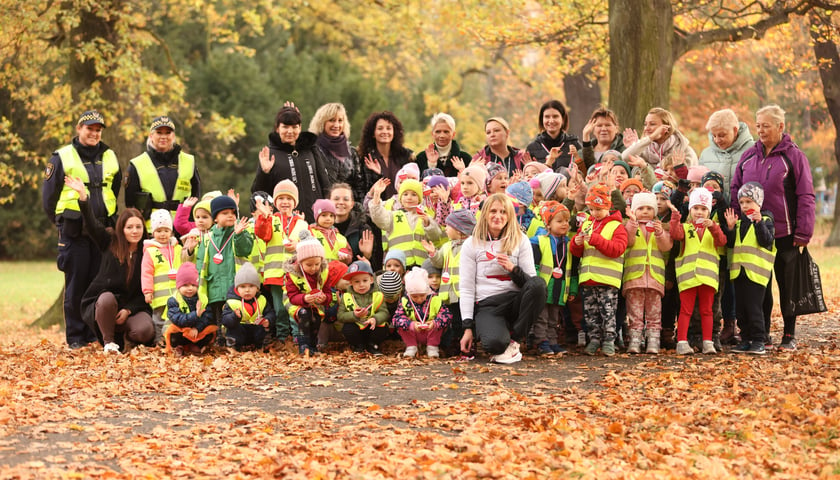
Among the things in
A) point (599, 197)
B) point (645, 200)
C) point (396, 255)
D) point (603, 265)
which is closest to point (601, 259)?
point (603, 265)

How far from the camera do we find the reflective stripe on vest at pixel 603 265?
9234 millimetres

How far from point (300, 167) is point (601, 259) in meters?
3.45

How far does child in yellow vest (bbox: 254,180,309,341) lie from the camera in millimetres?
9844

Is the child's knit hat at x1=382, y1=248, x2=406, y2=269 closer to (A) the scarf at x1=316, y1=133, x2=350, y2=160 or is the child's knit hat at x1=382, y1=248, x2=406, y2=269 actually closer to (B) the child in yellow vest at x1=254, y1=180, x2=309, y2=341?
(B) the child in yellow vest at x1=254, y1=180, x2=309, y2=341

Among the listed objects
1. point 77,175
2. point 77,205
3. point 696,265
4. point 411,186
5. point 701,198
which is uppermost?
point 77,175

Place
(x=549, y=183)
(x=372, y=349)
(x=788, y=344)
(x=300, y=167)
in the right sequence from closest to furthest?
1. (x=788, y=344)
2. (x=372, y=349)
3. (x=549, y=183)
4. (x=300, y=167)

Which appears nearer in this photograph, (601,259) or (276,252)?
(601,259)

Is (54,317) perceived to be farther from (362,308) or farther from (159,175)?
(362,308)

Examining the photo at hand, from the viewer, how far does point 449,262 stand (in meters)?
9.44

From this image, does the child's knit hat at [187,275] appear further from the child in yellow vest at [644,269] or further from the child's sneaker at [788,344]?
the child's sneaker at [788,344]

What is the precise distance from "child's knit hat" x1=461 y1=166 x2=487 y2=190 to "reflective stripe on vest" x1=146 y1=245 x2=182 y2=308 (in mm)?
3173

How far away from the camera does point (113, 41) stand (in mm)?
16703

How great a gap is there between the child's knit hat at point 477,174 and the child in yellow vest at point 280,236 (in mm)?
1713

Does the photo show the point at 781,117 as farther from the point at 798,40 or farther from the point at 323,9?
the point at 323,9
